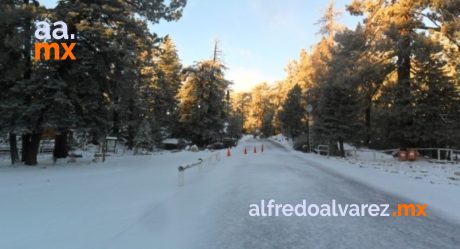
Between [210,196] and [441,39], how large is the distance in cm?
1976

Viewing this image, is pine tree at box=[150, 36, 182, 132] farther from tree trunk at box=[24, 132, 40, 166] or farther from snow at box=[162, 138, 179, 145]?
tree trunk at box=[24, 132, 40, 166]

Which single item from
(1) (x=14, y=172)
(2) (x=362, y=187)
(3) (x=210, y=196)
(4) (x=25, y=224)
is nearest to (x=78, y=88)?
(1) (x=14, y=172)

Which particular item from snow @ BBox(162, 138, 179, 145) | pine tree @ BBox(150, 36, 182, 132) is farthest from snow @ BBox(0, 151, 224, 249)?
snow @ BBox(162, 138, 179, 145)

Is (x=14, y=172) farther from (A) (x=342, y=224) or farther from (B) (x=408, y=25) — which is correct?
(B) (x=408, y=25)

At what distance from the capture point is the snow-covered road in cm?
629

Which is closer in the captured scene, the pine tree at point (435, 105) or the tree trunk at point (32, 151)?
the tree trunk at point (32, 151)

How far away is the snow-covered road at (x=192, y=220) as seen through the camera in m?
6.29

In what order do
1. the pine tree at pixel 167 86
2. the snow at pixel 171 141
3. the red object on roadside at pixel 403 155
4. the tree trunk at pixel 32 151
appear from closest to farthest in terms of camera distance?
the tree trunk at pixel 32 151 < the red object on roadside at pixel 403 155 < the pine tree at pixel 167 86 < the snow at pixel 171 141

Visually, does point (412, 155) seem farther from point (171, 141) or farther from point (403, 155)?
point (171, 141)

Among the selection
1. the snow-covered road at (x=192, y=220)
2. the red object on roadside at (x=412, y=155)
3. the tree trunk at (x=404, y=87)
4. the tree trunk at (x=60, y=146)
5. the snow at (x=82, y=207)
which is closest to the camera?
the snow-covered road at (x=192, y=220)

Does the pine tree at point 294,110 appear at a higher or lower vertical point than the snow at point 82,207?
higher

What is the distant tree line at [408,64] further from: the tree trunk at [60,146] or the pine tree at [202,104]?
the pine tree at [202,104]

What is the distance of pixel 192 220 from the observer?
26.2 feet

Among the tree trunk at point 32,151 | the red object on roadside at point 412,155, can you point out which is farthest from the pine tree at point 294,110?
the tree trunk at point 32,151
